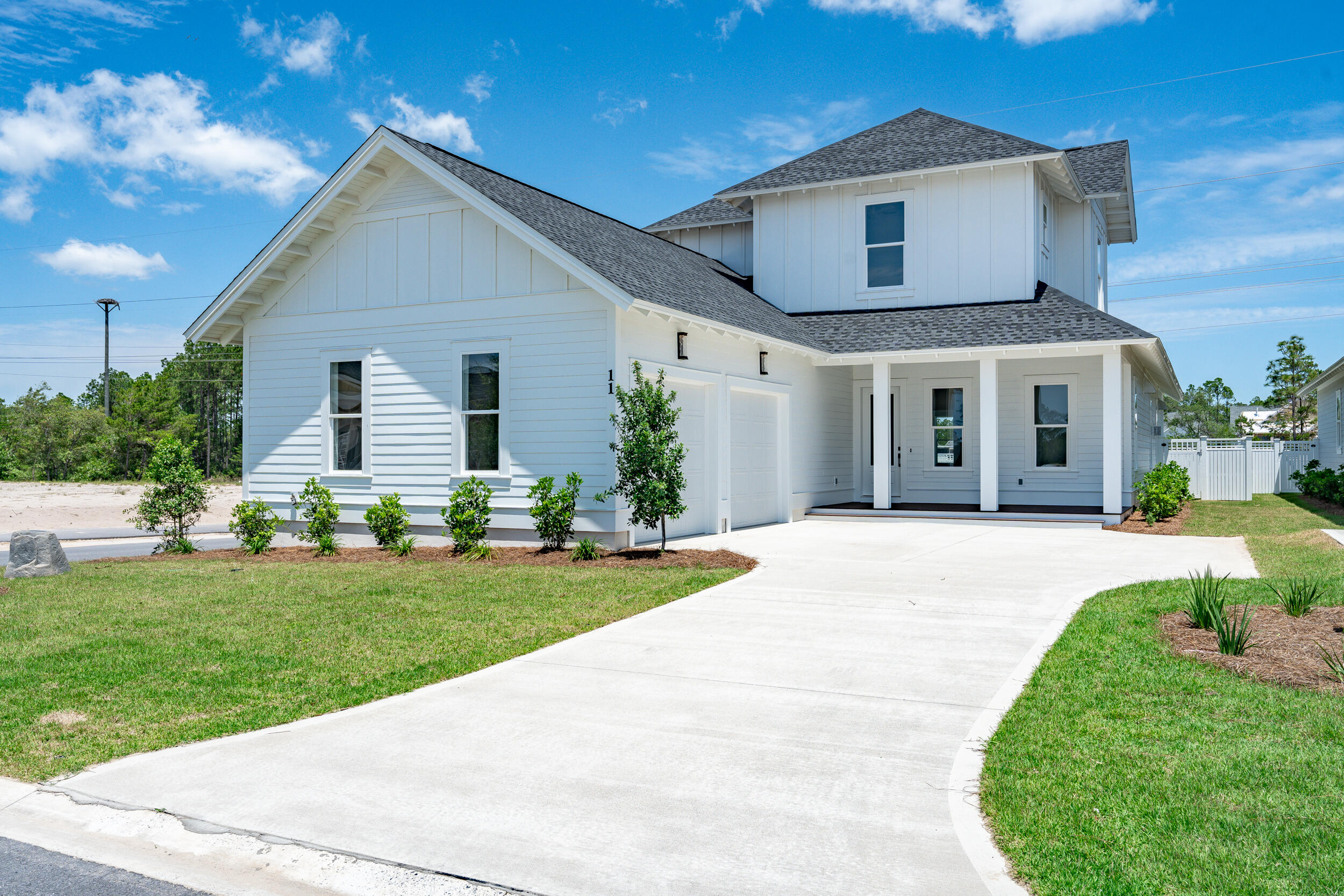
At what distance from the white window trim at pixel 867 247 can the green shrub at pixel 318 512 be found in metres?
12.1

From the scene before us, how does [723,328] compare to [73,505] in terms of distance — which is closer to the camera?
[723,328]

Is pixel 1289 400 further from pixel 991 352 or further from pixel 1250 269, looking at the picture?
pixel 991 352

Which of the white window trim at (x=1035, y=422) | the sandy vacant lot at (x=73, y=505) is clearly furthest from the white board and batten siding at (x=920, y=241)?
the sandy vacant lot at (x=73, y=505)

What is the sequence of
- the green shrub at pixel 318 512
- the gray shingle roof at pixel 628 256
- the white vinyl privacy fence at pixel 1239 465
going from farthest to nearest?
the white vinyl privacy fence at pixel 1239 465, the green shrub at pixel 318 512, the gray shingle roof at pixel 628 256

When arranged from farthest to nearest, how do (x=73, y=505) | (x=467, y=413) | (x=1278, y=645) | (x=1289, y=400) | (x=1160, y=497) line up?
(x=1289, y=400) < (x=73, y=505) < (x=1160, y=497) < (x=467, y=413) < (x=1278, y=645)

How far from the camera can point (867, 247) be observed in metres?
20.1

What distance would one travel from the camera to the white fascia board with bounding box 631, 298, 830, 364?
12.8m

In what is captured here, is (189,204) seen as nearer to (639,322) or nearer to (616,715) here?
(639,322)

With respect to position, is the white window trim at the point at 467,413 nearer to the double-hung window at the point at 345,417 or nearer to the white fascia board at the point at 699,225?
the double-hung window at the point at 345,417

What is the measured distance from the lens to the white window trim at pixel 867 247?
1956 cm

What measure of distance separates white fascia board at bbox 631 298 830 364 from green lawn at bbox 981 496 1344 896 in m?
7.68

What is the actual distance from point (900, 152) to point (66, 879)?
65.4 feet

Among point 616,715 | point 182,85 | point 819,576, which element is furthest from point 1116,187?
point 182,85

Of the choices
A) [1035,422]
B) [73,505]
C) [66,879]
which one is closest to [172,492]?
[66,879]
